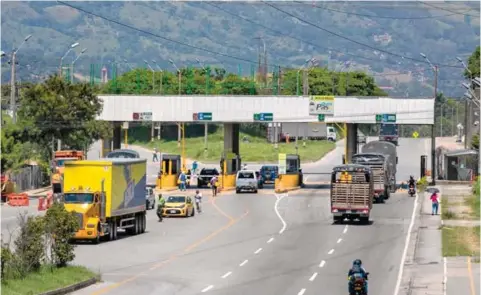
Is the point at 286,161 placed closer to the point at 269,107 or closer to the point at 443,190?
the point at 269,107

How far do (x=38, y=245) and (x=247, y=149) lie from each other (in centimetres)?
13632

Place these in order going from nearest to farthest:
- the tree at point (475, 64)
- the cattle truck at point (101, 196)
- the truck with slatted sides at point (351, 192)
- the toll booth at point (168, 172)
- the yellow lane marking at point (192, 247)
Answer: the yellow lane marking at point (192, 247), the cattle truck at point (101, 196), the truck with slatted sides at point (351, 192), the toll booth at point (168, 172), the tree at point (475, 64)

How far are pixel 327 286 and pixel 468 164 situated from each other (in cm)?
7590

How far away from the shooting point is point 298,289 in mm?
41125

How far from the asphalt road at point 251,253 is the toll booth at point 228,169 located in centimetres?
2103

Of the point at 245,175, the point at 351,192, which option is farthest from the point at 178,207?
the point at 245,175

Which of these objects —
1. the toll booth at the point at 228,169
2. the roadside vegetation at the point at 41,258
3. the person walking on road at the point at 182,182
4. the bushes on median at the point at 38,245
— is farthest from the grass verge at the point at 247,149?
the roadside vegetation at the point at 41,258

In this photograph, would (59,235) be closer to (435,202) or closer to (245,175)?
(435,202)

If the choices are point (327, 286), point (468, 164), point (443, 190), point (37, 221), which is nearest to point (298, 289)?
point (327, 286)

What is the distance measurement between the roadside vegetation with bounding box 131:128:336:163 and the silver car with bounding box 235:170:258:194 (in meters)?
56.4

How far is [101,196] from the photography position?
55.8 meters

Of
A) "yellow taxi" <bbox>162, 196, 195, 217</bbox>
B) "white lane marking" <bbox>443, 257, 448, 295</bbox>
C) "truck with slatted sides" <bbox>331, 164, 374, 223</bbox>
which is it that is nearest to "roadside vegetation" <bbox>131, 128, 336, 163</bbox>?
"yellow taxi" <bbox>162, 196, 195, 217</bbox>

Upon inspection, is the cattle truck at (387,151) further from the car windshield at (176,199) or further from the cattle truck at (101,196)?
the cattle truck at (101,196)

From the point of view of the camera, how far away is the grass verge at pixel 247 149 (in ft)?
519
